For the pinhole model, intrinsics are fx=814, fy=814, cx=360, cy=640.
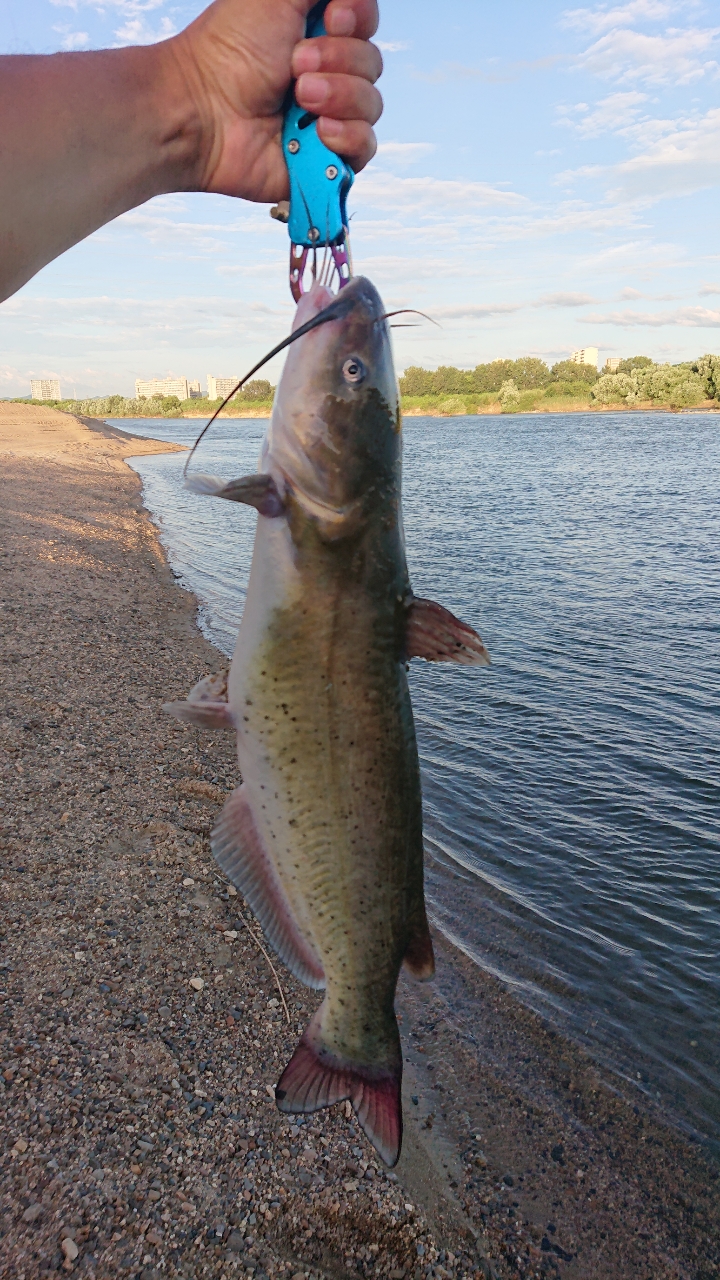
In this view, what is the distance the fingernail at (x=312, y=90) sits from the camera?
2.49m

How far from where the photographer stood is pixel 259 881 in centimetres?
260

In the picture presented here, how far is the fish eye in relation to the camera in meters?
2.47

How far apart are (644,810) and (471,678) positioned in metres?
5.08

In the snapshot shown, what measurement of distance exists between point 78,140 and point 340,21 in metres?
0.86

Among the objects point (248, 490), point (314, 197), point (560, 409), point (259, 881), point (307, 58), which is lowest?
point (259, 881)

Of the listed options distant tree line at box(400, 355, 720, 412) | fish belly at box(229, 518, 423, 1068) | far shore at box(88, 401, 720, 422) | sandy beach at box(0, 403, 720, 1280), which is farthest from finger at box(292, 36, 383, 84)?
far shore at box(88, 401, 720, 422)

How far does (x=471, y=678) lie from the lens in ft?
48.9

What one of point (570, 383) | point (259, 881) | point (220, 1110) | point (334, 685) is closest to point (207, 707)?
point (334, 685)

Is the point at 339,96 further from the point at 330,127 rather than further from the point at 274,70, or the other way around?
the point at 274,70

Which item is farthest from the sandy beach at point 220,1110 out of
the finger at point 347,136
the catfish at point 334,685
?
the finger at point 347,136

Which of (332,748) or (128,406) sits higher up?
(128,406)

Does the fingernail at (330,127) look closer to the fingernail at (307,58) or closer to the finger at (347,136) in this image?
the finger at (347,136)

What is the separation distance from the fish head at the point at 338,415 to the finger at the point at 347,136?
18.7 inches

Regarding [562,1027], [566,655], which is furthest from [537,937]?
[566,655]
